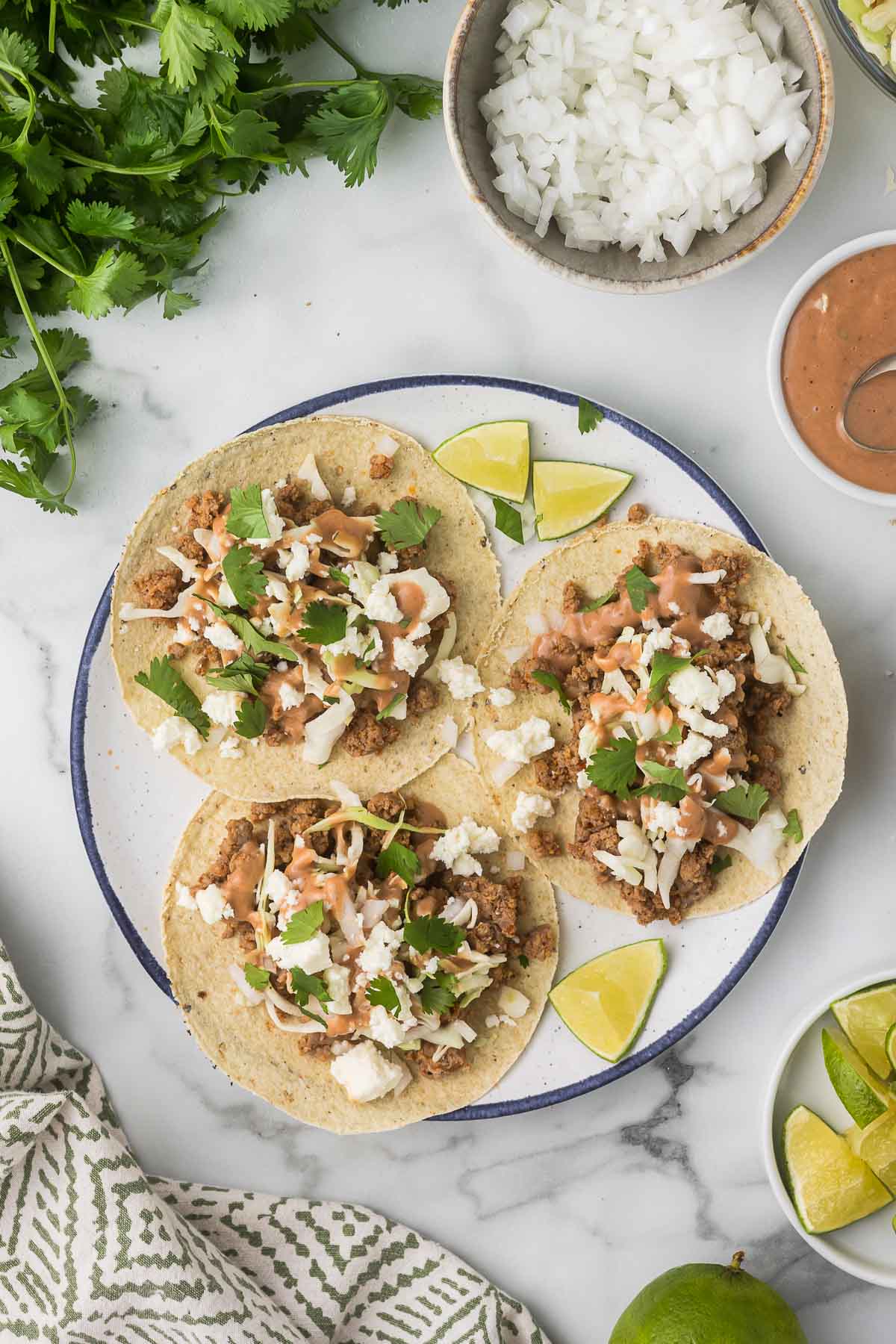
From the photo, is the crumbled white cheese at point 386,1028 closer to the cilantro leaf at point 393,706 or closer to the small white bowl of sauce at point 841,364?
the cilantro leaf at point 393,706

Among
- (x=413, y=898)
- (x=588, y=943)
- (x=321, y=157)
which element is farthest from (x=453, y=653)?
(x=321, y=157)

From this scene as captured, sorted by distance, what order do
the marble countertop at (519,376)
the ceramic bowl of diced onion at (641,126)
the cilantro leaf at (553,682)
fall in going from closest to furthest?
the ceramic bowl of diced onion at (641,126), the cilantro leaf at (553,682), the marble countertop at (519,376)

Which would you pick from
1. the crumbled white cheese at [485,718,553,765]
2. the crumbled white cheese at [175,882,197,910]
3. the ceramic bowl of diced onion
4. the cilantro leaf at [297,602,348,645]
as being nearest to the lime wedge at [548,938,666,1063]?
the crumbled white cheese at [485,718,553,765]

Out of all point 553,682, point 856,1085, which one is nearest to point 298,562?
point 553,682

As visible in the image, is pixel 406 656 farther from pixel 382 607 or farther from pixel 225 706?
pixel 225 706

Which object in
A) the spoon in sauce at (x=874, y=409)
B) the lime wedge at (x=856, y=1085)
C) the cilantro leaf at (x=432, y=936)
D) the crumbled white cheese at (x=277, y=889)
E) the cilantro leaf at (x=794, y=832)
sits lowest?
the crumbled white cheese at (x=277, y=889)

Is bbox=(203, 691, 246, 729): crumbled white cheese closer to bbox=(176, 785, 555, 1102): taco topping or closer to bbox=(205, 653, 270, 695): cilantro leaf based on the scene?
bbox=(205, 653, 270, 695): cilantro leaf

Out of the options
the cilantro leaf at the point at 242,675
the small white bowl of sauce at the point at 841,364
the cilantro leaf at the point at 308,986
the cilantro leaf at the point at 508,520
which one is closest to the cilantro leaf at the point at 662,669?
the cilantro leaf at the point at 508,520

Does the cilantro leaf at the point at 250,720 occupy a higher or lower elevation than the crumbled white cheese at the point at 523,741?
lower
